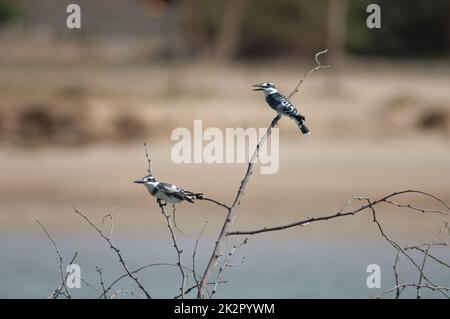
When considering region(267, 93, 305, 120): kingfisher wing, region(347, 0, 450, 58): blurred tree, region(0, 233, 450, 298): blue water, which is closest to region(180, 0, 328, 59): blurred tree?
region(347, 0, 450, 58): blurred tree

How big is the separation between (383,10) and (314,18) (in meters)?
2.00

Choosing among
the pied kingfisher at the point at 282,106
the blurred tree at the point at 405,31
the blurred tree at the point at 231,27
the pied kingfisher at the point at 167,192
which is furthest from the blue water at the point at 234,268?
the blurred tree at the point at 231,27

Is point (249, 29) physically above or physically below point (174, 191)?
above

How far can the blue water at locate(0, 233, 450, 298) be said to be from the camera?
11391 millimetres

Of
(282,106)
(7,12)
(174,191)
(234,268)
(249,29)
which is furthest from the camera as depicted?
(7,12)

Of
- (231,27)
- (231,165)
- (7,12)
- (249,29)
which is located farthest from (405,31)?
(231,165)

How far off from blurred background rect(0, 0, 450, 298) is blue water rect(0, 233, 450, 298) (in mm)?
30

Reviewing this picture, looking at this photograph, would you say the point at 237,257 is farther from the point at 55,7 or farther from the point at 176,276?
the point at 55,7

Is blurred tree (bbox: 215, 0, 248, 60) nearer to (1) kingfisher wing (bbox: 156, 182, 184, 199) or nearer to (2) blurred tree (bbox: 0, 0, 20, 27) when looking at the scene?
(2) blurred tree (bbox: 0, 0, 20, 27)

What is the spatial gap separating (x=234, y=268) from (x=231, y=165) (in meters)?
2.98

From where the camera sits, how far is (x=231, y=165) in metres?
15.7

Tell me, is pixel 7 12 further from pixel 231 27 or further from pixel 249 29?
pixel 249 29
